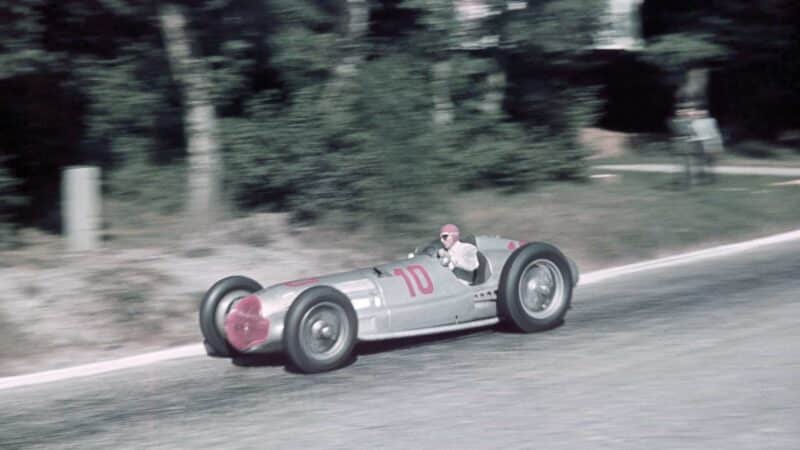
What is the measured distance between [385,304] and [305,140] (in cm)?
629

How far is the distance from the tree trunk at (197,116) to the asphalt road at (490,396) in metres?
6.05

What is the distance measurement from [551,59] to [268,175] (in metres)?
6.36

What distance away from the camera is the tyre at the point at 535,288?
33.0ft

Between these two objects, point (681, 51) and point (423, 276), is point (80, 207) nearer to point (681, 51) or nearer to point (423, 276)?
point (423, 276)

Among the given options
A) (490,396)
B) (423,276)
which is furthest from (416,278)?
(490,396)

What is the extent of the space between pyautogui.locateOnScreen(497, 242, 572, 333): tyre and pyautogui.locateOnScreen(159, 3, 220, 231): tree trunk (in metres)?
6.58

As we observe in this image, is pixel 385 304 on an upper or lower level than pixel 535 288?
upper

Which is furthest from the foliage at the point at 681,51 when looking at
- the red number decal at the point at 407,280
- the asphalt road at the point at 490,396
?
the red number decal at the point at 407,280

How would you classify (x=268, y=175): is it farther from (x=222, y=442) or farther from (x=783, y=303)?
(x=222, y=442)

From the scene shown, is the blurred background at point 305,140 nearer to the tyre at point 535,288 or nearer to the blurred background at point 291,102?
the blurred background at point 291,102

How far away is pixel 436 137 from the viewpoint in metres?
16.2

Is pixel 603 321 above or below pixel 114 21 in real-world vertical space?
below

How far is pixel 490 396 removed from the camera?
820cm

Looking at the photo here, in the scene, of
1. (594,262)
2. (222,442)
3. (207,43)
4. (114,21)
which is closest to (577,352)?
(222,442)
